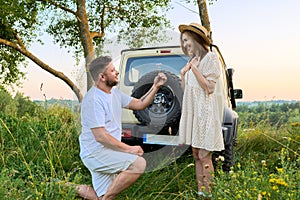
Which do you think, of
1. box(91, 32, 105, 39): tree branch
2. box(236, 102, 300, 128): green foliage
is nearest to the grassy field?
box(236, 102, 300, 128): green foliage

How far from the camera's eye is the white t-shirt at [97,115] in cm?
A: 406

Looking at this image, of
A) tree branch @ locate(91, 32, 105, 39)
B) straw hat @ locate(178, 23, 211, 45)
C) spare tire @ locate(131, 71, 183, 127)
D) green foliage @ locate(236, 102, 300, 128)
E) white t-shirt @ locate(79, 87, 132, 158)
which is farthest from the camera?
tree branch @ locate(91, 32, 105, 39)

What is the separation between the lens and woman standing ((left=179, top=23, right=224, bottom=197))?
Answer: 4.14m

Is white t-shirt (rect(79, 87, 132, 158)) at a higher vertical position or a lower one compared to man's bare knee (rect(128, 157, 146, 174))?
higher

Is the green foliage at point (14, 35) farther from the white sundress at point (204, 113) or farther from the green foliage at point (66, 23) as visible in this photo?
the white sundress at point (204, 113)

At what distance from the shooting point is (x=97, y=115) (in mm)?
4031

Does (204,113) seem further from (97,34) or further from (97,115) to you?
(97,34)

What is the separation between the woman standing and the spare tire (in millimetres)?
566

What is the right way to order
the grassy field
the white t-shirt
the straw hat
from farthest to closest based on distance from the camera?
the straw hat
the white t-shirt
the grassy field

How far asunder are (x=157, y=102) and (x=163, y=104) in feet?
0.24

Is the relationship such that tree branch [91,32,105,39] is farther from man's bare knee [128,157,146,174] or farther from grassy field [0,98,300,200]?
man's bare knee [128,157,146,174]

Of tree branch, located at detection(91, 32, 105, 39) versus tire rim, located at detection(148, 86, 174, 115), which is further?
tree branch, located at detection(91, 32, 105, 39)

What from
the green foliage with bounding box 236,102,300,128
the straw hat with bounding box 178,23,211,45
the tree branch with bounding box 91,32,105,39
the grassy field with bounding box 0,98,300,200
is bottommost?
the grassy field with bounding box 0,98,300,200

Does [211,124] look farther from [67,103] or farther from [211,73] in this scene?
[67,103]
